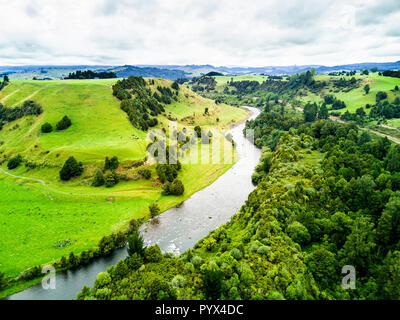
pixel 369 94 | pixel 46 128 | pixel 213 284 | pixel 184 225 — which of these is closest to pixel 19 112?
pixel 46 128

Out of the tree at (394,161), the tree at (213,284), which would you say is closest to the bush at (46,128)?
the tree at (213,284)

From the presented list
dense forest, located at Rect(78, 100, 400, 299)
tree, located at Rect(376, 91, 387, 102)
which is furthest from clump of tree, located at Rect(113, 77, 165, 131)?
tree, located at Rect(376, 91, 387, 102)

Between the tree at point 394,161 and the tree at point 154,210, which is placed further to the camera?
the tree at point 154,210

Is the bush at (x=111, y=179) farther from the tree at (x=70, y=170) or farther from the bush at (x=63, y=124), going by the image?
the bush at (x=63, y=124)

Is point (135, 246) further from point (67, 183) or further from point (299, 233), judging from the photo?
point (67, 183)

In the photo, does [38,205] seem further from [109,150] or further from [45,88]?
[45,88]

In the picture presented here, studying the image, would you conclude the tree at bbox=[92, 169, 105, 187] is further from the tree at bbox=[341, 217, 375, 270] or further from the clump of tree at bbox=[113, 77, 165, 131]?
the tree at bbox=[341, 217, 375, 270]
